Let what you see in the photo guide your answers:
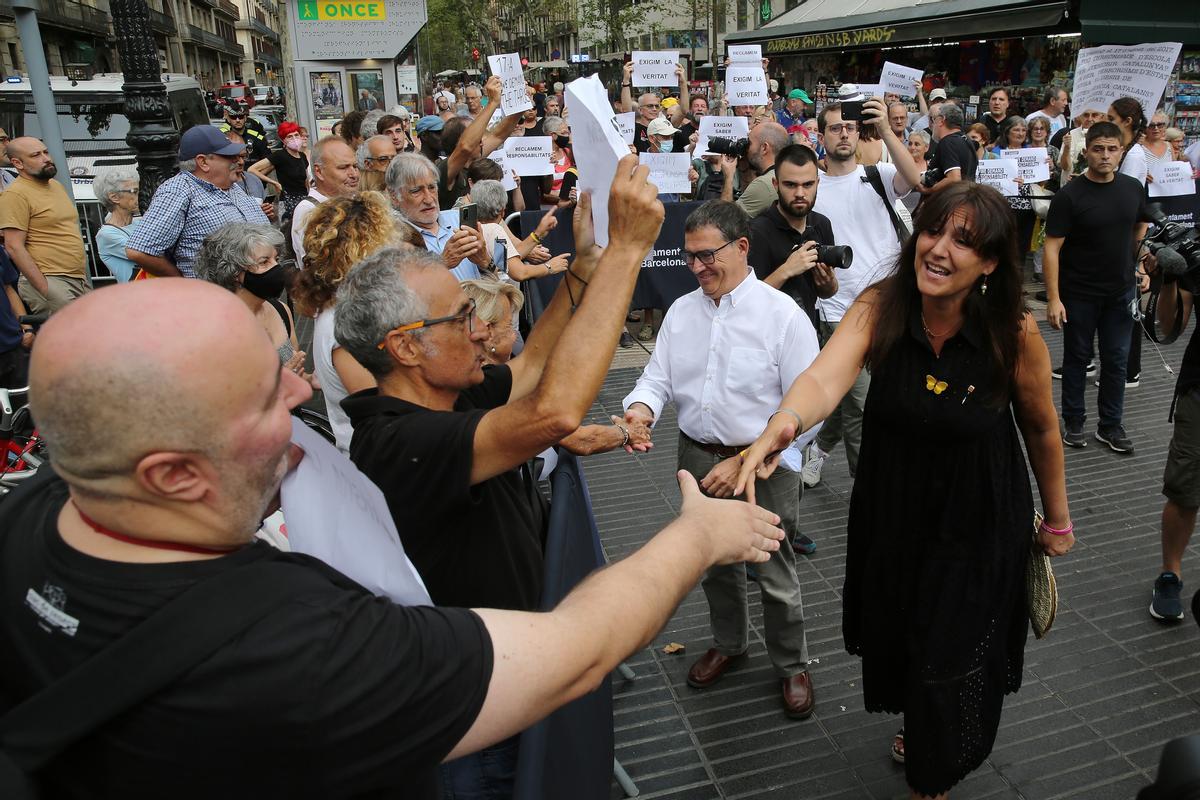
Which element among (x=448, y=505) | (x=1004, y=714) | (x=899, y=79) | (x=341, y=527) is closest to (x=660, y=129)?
(x=899, y=79)

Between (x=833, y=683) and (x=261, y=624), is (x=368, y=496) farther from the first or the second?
(x=833, y=683)

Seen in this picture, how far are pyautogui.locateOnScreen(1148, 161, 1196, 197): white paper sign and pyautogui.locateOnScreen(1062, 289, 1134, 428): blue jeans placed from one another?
2.91 metres

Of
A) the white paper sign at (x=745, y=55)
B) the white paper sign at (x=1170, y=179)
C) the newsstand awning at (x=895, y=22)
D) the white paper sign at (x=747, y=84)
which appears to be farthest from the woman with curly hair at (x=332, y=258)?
the newsstand awning at (x=895, y=22)

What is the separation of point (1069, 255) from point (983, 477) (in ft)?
13.3

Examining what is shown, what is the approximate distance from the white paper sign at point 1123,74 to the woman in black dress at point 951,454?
583 centimetres

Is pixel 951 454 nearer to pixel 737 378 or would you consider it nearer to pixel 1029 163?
pixel 737 378

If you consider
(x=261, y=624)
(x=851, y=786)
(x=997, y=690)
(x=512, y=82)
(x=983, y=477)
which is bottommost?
(x=851, y=786)

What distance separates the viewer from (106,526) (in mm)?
1151

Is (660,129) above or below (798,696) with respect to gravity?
above

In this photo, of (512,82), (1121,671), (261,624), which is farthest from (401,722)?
(512,82)

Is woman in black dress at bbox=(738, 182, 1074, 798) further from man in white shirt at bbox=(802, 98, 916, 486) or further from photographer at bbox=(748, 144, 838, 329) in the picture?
man in white shirt at bbox=(802, 98, 916, 486)

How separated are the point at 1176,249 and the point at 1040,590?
159 centimetres

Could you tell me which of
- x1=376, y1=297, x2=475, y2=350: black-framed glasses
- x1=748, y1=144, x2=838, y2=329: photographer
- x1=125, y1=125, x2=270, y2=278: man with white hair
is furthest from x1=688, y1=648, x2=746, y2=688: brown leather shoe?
x1=125, y1=125, x2=270, y2=278: man with white hair

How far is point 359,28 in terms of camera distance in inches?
798
